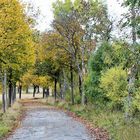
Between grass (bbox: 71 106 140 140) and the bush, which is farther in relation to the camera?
the bush

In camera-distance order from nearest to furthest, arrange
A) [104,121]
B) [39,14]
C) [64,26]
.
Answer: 1. [104,121]
2. [39,14]
3. [64,26]

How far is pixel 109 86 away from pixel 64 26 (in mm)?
12530

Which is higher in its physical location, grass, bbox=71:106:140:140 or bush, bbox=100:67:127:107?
bush, bbox=100:67:127:107

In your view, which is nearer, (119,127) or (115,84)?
(119,127)

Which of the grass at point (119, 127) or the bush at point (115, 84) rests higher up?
the bush at point (115, 84)

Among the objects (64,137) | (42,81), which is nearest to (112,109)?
(64,137)

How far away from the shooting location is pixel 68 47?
153ft

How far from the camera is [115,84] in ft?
104

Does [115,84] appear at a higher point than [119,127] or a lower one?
higher

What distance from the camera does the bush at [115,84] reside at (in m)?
31.4

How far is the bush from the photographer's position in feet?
103

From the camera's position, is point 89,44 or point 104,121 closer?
point 104,121

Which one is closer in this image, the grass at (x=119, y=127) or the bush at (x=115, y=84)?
the grass at (x=119, y=127)

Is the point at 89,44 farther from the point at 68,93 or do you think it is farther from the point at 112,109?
A: the point at 68,93
